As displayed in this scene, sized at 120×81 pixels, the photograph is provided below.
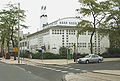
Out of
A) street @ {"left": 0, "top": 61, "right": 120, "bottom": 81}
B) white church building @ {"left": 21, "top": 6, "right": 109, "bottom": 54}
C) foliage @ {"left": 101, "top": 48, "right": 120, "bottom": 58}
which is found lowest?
street @ {"left": 0, "top": 61, "right": 120, "bottom": 81}

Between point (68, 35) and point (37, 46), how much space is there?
1418 centimetres

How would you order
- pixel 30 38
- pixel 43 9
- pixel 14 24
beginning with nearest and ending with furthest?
pixel 14 24 → pixel 43 9 → pixel 30 38

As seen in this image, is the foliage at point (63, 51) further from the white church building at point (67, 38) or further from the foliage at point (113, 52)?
the foliage at point (113, 52)

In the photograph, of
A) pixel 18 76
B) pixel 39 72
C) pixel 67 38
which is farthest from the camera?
pixel 67 38

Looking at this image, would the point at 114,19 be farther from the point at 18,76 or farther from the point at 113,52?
the point at 18,76

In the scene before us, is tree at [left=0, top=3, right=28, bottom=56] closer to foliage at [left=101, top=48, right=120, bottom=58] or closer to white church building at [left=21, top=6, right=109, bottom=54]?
white church building at [left=21, top=6, right=109, bottom=54]

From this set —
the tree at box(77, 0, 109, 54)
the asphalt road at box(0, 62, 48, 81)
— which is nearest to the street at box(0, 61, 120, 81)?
the asphalt road at box(0, 62, 48, 81)

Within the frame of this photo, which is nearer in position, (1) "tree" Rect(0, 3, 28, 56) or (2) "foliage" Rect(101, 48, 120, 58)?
(1) "tree" Rect(0, 3, 28, 56)

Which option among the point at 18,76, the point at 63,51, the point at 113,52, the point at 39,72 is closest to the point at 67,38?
the point at 63,51

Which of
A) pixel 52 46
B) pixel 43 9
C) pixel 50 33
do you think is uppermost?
pixel 43 9

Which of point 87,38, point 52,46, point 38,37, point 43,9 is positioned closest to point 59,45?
point 52,46

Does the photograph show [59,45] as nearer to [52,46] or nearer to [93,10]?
[52,46]

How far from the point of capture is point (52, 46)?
50.2m

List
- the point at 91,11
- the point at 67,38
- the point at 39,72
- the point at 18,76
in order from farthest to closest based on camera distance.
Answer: the point at 67,38, the point at 91,11, the point at 39,72, the point at 18,76
